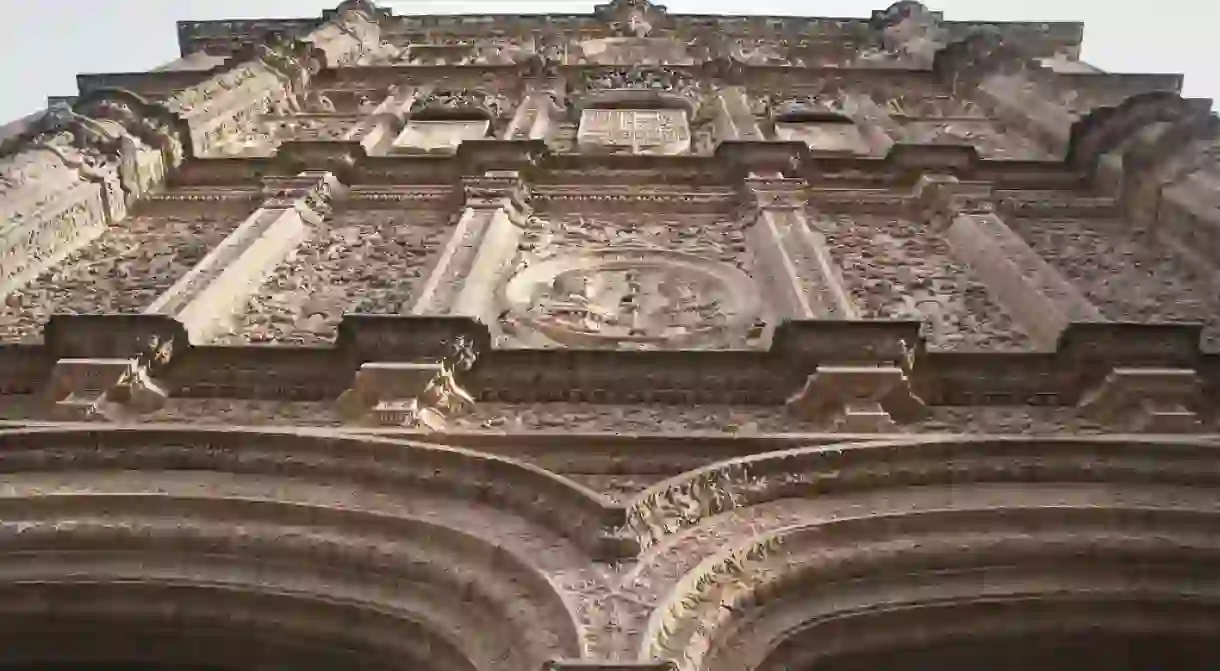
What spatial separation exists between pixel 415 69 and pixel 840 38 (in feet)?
23.7

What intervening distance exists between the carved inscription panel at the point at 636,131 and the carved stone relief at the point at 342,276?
2.65 m

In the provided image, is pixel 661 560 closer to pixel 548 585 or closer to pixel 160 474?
pixel 548 585

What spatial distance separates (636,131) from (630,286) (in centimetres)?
500

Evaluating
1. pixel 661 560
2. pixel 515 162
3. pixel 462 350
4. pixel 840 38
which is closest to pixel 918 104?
pixel 840 38

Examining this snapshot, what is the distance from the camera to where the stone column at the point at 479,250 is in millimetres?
8656

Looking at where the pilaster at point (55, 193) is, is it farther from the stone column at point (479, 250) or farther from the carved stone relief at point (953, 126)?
the carved stone relief at point (953, 126)

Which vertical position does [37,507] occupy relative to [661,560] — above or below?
above

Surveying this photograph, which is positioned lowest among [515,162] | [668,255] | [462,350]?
[462,350]

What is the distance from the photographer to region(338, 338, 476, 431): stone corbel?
273 inches

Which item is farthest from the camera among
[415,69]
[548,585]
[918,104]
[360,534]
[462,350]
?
[415,69]

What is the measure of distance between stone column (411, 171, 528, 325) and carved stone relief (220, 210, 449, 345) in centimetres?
26

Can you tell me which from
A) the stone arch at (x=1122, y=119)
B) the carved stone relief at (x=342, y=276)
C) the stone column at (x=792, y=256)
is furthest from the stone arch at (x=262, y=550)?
the stone arch at (x=1122, y=119)

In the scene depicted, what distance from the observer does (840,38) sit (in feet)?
67.4

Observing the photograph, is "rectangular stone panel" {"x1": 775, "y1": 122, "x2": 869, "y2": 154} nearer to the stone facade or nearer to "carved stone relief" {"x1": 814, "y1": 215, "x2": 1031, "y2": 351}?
the stone facade
